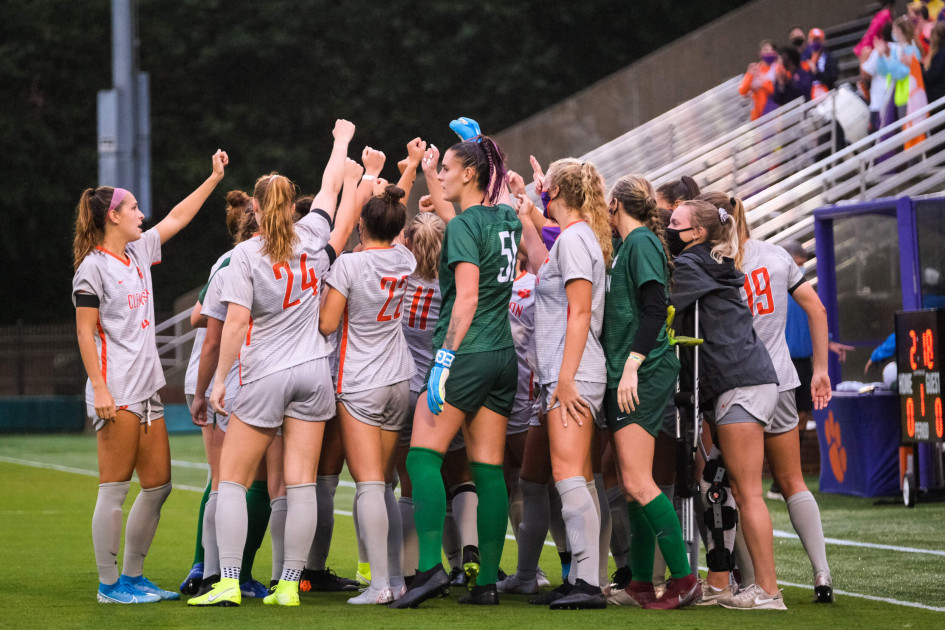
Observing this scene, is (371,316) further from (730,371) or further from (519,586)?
(730,371)

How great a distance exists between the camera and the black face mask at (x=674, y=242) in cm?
651

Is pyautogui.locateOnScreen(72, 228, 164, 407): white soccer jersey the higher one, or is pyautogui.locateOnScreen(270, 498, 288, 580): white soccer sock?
pyautogui.locateOnScreen(72, 228, 164, 407): white soccer jersey

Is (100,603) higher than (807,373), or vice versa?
(807,373)

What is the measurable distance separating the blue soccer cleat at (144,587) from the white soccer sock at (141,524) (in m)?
0.03

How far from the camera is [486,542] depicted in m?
6.16

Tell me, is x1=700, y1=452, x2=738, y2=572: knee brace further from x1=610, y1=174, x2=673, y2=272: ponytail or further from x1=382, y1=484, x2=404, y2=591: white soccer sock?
x1=382, y1=484, x2=404, y2=591: white soccer sock

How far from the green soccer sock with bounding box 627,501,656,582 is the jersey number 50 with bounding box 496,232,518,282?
1.21 m

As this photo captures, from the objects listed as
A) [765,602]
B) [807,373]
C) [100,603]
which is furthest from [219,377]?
[807,373]

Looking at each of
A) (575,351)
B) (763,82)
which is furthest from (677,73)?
(575,351)

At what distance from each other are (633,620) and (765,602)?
2.46 ft

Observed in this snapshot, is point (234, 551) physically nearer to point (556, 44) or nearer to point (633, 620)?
point (633, 620)

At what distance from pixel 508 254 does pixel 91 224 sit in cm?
210

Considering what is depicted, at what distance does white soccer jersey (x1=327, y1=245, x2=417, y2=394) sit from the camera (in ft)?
21.2

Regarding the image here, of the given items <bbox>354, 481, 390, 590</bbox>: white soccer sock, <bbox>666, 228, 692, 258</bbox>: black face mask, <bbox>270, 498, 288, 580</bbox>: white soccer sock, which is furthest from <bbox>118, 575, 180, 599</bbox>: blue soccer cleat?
<bbox>666, 228, 692, 258</bbox>: black face mask
